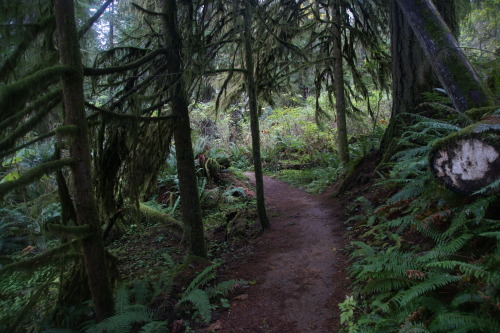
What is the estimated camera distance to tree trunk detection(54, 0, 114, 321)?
3.04m

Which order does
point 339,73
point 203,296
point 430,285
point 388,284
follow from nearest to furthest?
point 430,285, point 388,284, point 203,296, point 339,73

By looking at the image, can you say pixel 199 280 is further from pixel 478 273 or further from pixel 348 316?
pixel 478 273

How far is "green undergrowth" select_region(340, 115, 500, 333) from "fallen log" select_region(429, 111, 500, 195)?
0.18m

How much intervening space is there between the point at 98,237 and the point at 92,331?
3.09 feet

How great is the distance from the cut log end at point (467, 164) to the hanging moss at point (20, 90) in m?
3.61

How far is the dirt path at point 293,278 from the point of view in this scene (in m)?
3.34

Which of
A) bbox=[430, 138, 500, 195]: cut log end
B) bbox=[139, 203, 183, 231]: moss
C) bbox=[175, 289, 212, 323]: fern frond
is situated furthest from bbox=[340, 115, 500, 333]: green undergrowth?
bbox=[139, 203, 183, 231]: moss

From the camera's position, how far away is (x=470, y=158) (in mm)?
2516

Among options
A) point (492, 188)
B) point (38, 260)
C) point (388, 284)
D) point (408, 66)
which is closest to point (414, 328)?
point (388, 284)

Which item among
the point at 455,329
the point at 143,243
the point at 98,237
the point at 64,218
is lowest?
the point at 143,243

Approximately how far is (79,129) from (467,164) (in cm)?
359

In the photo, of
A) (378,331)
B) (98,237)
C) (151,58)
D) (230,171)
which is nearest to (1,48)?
Answer: (151,58)

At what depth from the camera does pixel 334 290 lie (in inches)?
146

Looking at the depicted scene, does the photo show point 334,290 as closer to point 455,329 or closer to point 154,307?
point 455,329
